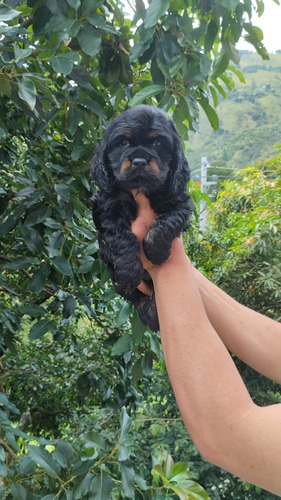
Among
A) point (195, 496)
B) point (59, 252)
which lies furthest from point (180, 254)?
point (195, 496)

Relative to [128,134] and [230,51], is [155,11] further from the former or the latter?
[128,134]

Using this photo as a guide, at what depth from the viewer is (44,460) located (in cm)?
124

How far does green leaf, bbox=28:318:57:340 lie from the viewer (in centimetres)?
138

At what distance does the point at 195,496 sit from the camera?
1.28 meters

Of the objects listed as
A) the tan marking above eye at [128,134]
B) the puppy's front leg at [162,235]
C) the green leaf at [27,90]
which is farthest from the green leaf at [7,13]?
the puppy's front leg at [162,235]

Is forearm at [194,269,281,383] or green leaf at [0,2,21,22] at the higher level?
green leaf at [0,2,21,22]

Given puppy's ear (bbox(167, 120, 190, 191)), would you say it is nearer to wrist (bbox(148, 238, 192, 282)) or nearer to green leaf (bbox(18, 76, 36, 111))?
wrist (bbox(148, 238, 192, 282))

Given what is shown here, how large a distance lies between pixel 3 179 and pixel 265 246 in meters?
1.49

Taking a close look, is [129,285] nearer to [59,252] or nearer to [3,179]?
[59,252]

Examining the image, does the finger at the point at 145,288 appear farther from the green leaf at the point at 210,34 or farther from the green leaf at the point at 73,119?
the green leaf at the point at 210,34

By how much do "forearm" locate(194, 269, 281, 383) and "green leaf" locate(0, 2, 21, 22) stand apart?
23.5 inches

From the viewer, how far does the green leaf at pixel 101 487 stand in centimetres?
118

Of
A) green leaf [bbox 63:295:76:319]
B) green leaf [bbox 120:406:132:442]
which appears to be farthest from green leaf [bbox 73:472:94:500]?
green leaf [bbox 63:295:76:319]

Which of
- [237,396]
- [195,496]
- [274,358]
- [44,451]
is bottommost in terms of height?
[195,496]
